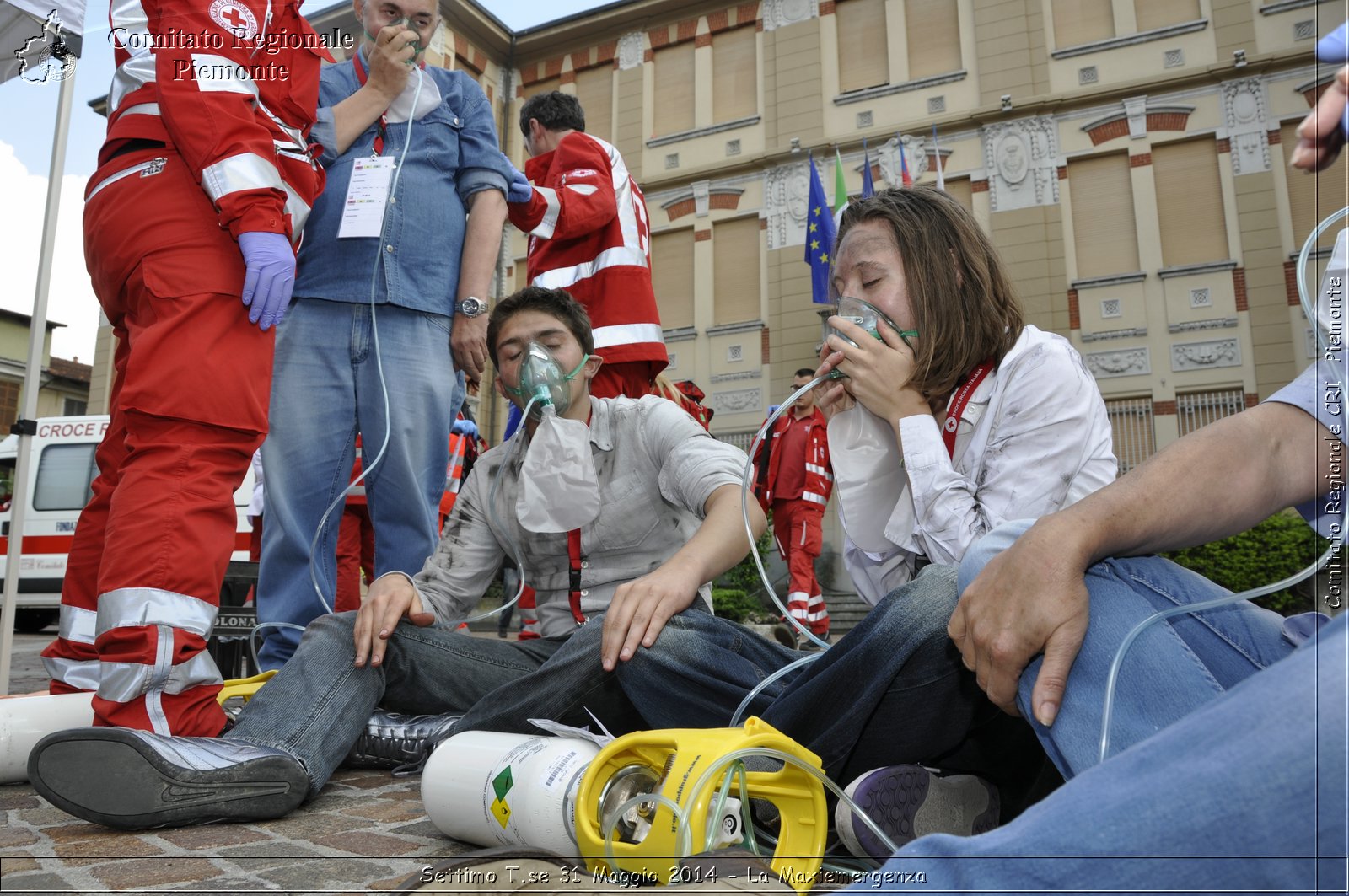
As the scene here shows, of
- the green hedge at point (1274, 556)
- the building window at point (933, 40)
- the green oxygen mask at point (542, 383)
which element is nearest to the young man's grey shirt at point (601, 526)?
the green oxygen mask at point (542, 383)

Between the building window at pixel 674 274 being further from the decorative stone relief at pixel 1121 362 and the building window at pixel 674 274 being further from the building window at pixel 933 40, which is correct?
the decorative stone relief at pixel 1121 362

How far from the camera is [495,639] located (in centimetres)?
258

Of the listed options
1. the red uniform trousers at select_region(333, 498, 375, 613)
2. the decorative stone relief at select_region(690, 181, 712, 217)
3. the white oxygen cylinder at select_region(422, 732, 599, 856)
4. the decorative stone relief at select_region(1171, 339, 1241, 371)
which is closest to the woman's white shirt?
the white oxygen cylinder at select_region(422, 732, 599, 856)

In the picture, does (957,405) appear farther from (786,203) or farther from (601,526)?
(786,203)

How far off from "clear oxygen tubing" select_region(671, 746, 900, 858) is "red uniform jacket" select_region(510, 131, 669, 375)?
299cm

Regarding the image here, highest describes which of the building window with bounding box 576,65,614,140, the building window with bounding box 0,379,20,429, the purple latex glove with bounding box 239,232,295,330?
the building window with bounding box 576,65,614,140

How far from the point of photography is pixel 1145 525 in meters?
1.18

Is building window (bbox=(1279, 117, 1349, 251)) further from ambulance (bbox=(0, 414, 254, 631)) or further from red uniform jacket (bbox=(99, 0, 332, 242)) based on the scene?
ambulance (bbox=(0, 414, 254, 631))

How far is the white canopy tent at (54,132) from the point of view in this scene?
324 centimetres

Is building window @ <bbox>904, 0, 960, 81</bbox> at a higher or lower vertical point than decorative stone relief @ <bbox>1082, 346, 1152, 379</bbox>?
higher

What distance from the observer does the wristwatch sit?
3.63 m

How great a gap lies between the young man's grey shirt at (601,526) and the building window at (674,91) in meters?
12.3

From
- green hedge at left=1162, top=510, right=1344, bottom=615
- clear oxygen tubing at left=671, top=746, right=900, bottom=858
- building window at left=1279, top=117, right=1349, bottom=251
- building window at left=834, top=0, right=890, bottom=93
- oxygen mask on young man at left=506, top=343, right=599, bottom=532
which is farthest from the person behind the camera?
building window at left=834, top=0, right=890, bottom=93

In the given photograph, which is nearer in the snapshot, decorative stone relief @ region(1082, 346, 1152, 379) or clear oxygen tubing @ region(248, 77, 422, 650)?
clear oxygen tubing @ region(248, 77, 422, 650)
